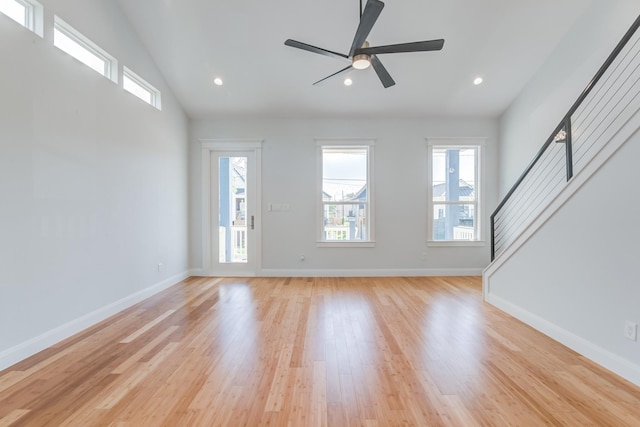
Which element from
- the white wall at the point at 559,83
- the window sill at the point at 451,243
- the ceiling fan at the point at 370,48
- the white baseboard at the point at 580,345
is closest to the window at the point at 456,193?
the window sill at the point at 451,243

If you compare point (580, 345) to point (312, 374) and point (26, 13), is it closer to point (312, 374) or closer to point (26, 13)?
point (312, 374)

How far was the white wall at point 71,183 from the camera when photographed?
2285mm

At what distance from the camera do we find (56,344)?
2.58m

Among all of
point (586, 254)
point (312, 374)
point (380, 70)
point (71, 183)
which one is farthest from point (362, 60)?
point (71, 183)

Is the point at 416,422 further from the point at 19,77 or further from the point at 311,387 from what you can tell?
the point at 19,77

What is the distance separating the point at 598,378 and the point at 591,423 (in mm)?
644

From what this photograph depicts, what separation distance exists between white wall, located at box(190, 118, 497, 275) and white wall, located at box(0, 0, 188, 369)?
5.13 ft


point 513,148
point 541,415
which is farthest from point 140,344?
point 513,148

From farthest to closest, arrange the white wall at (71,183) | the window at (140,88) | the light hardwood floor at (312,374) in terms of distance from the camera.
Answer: the window at (140,88)
the white wall at (71,183)
the light hardwood floor at (312,374)

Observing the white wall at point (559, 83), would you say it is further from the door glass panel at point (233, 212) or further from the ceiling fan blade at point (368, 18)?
the door glass panel at point (233, 212)

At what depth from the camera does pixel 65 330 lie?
270 centimetres

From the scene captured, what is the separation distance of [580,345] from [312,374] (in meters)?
2.24

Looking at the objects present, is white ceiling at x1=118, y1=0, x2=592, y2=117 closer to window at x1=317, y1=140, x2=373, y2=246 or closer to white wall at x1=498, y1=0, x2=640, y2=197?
white wall at x1=498, y1=0, x2=640, y2=197

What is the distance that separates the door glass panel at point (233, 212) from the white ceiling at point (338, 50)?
0.96 meters
